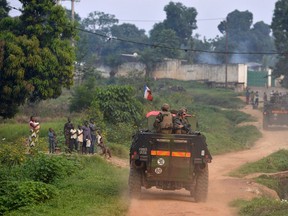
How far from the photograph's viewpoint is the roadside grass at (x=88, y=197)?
15.4 m

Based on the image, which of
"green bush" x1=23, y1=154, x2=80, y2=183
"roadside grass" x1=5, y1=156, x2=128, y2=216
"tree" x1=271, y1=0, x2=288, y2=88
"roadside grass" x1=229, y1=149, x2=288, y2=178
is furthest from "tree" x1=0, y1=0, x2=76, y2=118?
"tree" x1=271, y1=0, x2=288, y2=88

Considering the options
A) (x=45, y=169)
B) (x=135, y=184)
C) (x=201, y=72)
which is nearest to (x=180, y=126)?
(x=135, y=184)

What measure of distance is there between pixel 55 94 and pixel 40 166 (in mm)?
14385

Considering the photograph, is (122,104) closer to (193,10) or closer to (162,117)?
(162,117)

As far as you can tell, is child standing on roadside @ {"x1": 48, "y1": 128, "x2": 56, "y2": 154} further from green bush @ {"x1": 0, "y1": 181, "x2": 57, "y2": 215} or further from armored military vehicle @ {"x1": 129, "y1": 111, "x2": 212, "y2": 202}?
armored military vehicle @ {"x1": 129, "y1": 111, "x2": 212, "y2": 202}

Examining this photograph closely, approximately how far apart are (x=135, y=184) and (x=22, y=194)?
3120 millimetres

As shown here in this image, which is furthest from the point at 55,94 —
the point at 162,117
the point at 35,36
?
the point at 162,117

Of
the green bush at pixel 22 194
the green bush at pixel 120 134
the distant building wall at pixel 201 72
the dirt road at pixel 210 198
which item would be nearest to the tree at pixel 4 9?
the green bush at pixel 120 134

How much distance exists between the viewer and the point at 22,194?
16.8 meters

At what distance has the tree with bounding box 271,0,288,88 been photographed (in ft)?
206

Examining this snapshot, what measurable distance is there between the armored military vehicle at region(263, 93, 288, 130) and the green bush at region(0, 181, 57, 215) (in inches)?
1105

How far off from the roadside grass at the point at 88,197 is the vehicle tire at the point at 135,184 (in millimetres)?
304

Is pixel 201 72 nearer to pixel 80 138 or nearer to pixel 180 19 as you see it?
pixel 180 19

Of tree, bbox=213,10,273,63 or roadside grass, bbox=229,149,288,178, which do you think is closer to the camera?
roadside grass, bbox=229,149,288,178
